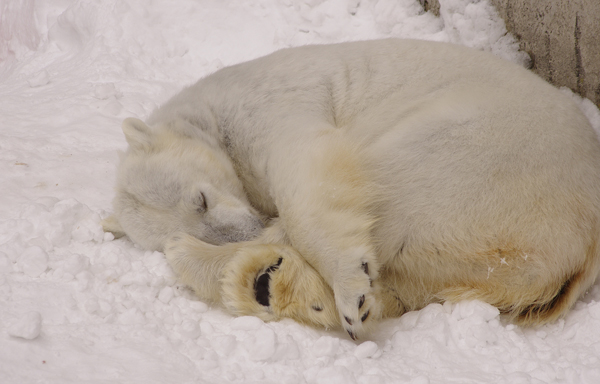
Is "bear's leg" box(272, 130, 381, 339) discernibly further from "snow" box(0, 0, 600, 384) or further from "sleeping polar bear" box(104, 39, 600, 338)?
"snow" box(0, 0, 600, 384)

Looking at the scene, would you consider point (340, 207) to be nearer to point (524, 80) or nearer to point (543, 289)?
point (543, 289)

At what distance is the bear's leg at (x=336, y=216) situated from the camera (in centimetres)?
262

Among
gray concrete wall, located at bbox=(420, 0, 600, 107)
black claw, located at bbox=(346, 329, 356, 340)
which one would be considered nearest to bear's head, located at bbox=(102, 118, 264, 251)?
black claw, located at bbox=(346, 329, 356, 340)

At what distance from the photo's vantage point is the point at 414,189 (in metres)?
2.86

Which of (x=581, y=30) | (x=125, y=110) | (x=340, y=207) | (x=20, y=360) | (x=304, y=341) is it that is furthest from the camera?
(x=125, y=110)

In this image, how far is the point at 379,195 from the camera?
2898mm

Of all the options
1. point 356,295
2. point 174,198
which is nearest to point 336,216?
point 356,295

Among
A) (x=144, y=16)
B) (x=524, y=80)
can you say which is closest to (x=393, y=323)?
(x=524, y=80)

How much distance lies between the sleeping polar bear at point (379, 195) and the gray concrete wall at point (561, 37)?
1.63 feet

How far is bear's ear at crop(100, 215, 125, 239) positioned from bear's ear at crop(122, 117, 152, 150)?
0.49m

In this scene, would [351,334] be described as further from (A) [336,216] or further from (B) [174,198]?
(B) [174,198]

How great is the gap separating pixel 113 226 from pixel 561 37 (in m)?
3.29

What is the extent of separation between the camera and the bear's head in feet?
10.5

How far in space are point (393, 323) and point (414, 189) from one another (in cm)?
74
